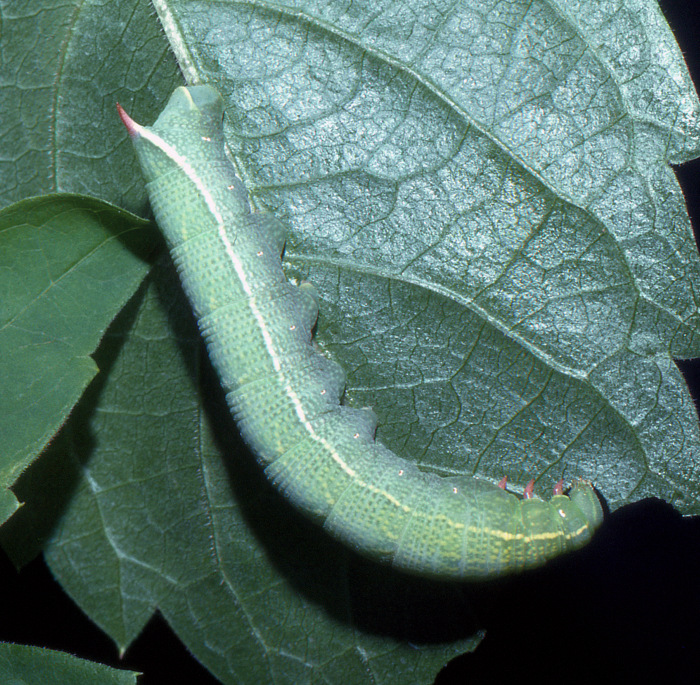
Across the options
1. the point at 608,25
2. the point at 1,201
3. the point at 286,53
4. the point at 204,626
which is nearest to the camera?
the point at 608,25

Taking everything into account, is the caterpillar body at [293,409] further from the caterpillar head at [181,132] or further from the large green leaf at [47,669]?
the large green leaf at [47,669]

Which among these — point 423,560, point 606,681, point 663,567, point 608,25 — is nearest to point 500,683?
point 606,681

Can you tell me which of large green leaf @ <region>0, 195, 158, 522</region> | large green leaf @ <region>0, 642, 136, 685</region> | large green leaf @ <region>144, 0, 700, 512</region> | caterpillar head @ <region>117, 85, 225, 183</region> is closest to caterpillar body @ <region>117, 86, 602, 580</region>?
caterpillar head @ <region>117, 85, 225, 183</region>

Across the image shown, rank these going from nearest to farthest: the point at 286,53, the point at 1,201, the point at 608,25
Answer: the point at 608,25 → the point at 286,53 → the point at 1,201

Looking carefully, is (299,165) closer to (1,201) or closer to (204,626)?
(1,201)

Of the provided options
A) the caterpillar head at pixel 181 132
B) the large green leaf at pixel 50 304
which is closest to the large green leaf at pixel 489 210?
the caterpillar head at pixel 181 132
